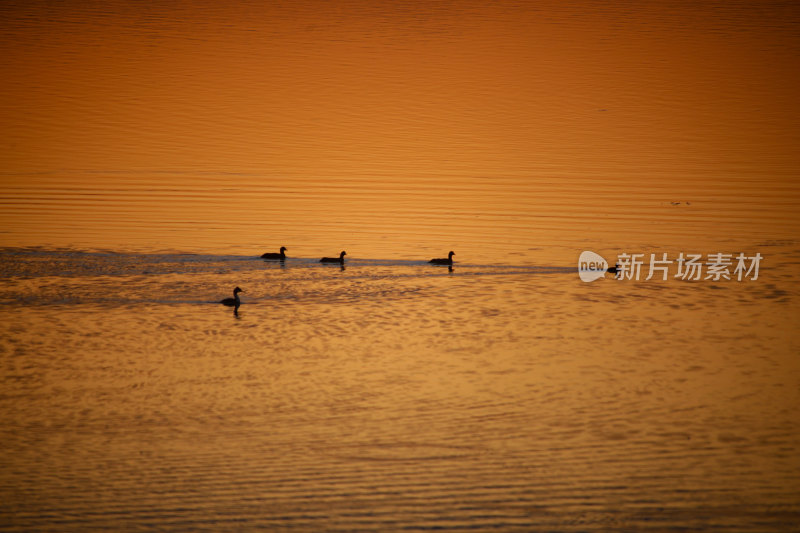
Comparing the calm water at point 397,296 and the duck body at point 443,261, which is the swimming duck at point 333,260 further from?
the duck body at point 443,261

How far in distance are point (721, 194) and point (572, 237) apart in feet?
23.6

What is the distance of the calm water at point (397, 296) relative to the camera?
1177 centimetres

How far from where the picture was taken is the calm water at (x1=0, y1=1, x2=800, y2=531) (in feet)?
38.6

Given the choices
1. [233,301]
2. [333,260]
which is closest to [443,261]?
[333,260]

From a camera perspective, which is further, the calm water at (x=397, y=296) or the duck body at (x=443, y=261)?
the duck body at (x=443, y=261)

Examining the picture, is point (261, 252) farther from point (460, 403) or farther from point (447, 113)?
point (447, 113)

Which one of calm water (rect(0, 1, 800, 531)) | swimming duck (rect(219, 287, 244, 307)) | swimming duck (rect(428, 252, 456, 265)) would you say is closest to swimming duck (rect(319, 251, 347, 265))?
calm water (rect(0, 1, 800, 531))

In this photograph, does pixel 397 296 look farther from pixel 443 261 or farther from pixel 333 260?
pixel 333 260

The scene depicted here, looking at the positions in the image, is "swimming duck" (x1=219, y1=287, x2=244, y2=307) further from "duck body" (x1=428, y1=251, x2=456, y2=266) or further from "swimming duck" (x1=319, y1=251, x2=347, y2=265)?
"duck body" (x1=428, y1=251, x2=456, y2=266)

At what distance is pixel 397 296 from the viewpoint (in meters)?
20.6

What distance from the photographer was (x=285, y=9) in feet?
226

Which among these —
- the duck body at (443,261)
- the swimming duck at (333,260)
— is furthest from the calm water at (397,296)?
the duck body at (443,261)

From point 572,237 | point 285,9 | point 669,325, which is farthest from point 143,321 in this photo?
point 285,9

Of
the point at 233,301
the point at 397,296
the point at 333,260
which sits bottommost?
the point at 233,301
